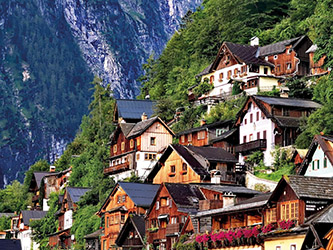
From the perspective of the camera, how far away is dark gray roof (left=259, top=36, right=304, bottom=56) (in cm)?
10794

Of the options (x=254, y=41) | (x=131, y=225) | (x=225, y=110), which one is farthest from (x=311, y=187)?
(x=254, y=41)

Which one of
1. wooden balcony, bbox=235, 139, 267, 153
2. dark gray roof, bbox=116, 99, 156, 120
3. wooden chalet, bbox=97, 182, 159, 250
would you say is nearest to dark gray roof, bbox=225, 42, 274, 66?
dark gray roof, bbox=116, 99, 156, 120

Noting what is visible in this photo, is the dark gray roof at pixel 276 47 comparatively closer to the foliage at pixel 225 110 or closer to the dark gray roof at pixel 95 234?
the foliage at pixel 225 110

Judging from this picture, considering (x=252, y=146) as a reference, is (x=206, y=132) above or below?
above

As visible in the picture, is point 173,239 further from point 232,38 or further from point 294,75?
point 232,38

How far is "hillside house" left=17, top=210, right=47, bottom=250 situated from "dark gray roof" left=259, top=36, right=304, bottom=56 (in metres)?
41.7

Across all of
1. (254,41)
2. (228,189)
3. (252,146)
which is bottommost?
(228,189)

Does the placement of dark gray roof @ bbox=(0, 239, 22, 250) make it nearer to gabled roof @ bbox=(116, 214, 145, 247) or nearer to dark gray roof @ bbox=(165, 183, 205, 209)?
gabled roof @ bbox=(116, 214, 145, 247)

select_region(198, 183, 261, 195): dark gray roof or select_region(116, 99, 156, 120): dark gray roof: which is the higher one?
select_region(116, 99, 156, 120): dark gray roof

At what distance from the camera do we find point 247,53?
364 ft

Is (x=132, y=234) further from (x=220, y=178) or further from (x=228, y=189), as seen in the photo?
(x=220, y=178)

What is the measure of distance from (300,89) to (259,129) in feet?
37.2

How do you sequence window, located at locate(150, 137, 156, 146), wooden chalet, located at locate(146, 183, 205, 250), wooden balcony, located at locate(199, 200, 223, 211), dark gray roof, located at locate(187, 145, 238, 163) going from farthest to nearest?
window, located at locate(150, 137, 156, 146), dark gray roof, located at locate(187, 145, 238, 163), wooden chalet, located at locate(146, 183, 205, 250), wooden balcony, located at locate(199, 200, 223, 211)

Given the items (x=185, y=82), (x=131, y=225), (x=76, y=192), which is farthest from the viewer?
(x=185, y=82)
